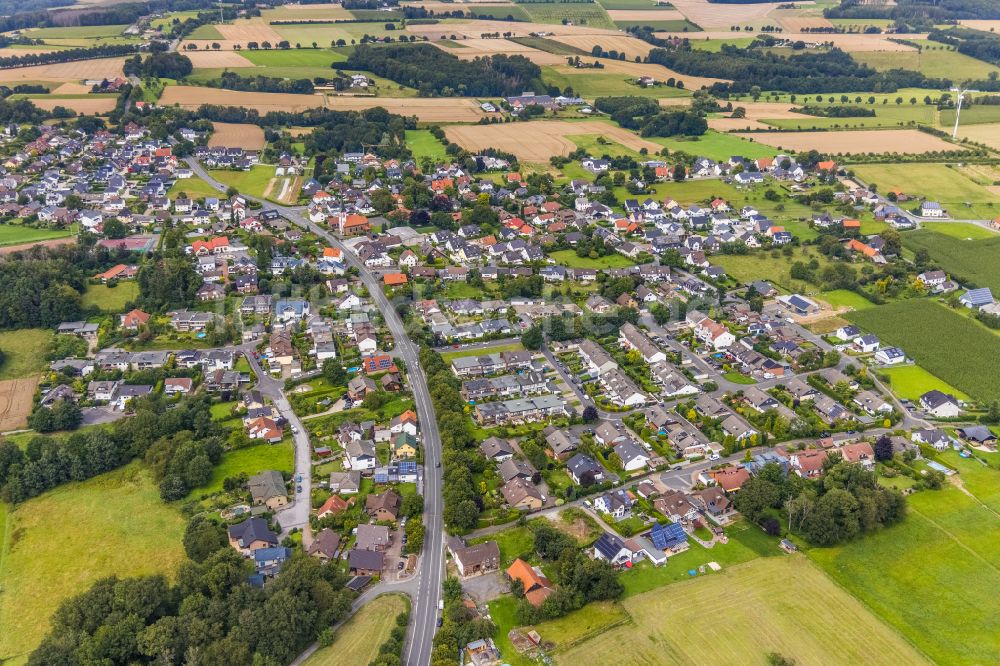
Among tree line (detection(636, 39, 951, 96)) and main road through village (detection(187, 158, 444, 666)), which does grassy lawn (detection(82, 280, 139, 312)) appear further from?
tree line (detection(636, 39, 951, 96))

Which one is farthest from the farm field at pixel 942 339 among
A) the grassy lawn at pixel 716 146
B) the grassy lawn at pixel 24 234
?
the grassy lawn at pixel 24 234

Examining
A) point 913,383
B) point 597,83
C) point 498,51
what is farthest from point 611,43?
point 913,383

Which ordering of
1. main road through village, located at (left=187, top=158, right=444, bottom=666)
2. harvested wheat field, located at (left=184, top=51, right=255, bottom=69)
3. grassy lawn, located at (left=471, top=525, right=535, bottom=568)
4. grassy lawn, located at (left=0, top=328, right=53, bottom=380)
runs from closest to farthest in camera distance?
main road through village, located at (left=187, top=158, right=444, bottom=666) → grassy lawn, located at (left=471, top=525, right=535, bottom=568) → grassy lawn, located at (left=0, top=328, right=53, bottom=380) → harvested wheat field, located at (left=184, top=51, right=255, bottom=69)

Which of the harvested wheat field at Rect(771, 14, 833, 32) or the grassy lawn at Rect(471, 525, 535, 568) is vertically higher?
the harvested wheat field at Rect(771, 14, 833, 32)

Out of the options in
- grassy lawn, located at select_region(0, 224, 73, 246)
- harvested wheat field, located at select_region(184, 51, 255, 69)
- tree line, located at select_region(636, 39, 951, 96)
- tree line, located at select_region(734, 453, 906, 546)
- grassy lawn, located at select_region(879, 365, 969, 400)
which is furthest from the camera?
harvested wheat field, located at select_region(184, 51, 255, 69)

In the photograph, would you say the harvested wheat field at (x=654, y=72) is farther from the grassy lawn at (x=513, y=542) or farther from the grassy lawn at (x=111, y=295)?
the grassy lawn at (x=513, y=542)

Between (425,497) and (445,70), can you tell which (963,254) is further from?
(445,70)

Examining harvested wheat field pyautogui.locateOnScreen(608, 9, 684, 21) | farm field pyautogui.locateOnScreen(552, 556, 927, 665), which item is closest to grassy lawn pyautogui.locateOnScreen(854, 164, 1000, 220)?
farm field pyautogui.locateOnScreen(552, 556, 927, 665)
